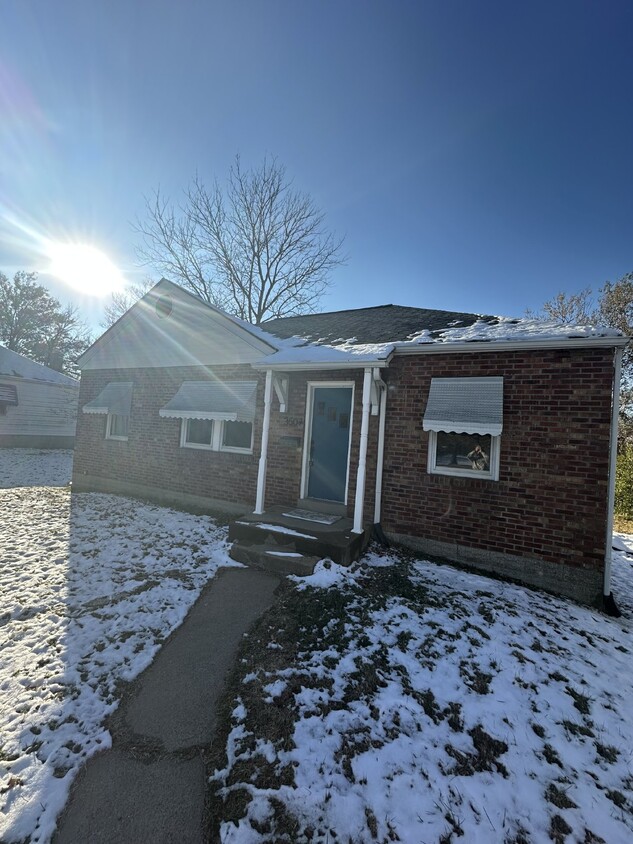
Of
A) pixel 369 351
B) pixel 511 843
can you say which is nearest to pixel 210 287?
pixel 369 351

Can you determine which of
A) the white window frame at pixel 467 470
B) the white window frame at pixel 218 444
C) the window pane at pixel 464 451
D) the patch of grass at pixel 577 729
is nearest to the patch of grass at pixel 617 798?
the patch of grass at pixel 577 729

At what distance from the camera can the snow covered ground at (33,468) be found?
1142 centimetres

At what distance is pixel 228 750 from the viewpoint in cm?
231

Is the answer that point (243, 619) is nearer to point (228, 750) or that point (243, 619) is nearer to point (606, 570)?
point (228, 750)

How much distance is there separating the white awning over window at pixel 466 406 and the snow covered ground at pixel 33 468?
11.6 meters

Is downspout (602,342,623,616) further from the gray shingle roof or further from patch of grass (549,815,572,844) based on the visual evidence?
patch of grass (549,815,572,844)

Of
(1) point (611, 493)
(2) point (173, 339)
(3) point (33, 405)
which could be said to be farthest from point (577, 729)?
(3) point (33, 405)

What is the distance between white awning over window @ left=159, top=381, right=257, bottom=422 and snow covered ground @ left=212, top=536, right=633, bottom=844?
393 cm

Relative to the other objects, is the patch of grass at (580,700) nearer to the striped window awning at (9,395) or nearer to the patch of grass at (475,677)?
the patch of grass at (475,677)

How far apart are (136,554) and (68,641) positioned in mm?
2042

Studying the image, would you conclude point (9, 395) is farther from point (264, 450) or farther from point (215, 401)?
point (264, 450)

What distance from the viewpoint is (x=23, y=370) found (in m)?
19.9

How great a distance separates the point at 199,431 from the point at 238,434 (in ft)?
3.93

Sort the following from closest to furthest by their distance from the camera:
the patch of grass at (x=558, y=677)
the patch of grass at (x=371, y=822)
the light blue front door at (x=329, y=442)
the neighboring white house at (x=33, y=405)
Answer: the patch of grass at (x=371, y=822) < the patch of grass at (x=558, y=677) < the light blue front door at (x=329, y=442) < the neighboring white house at (x=33, y=405)
